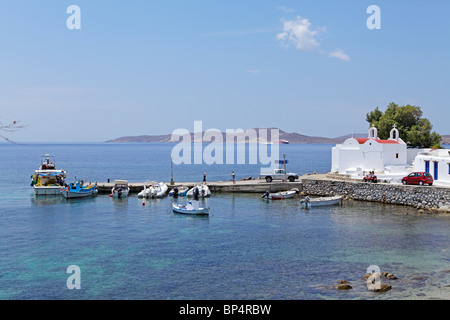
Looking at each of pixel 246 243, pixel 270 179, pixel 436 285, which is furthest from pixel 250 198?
pixel 436 285

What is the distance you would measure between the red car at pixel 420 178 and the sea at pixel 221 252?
12.6 ft

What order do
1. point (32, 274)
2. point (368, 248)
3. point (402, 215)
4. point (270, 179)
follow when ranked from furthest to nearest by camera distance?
point (270, 179), point (402, 215), point (368, 248), point (32, 274)

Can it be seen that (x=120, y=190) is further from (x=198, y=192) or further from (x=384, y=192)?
(x=384, y=192)

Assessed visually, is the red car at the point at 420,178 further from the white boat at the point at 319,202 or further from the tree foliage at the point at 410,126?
the tree foliage at the point at 410,126

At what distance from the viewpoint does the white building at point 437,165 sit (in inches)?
1775

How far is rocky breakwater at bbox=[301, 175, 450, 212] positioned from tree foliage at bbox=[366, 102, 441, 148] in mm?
19943

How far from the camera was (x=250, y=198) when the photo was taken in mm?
53969

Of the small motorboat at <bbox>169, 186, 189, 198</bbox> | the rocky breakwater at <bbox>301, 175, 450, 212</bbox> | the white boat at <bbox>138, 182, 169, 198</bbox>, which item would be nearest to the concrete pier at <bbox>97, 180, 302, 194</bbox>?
the rocky breakwater at <bbox>301, 175, 450, 212</bbox>

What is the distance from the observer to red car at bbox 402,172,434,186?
46000 mm

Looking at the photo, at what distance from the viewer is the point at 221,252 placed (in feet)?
95.1
